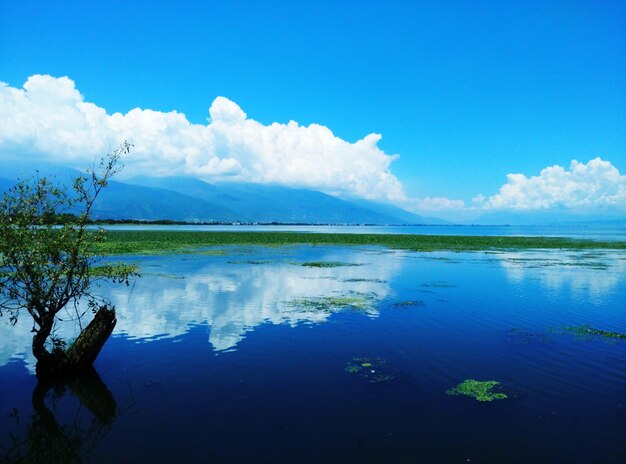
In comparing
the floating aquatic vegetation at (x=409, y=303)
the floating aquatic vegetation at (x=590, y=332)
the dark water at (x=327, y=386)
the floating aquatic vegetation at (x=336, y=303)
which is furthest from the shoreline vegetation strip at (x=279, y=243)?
the floating aquatic vegetation at (x=590, y=332)

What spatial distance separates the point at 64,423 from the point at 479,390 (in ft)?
41.6

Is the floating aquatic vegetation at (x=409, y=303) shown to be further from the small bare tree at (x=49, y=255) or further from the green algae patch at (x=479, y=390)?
the small bare tree at (x=49, y=255)

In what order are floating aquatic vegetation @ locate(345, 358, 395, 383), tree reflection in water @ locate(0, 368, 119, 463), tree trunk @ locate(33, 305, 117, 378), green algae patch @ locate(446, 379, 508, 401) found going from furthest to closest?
floating aquatic vegetation @ locate(345, 358, 395, 383) → tree trunk @ locate(33, 305, 117, 378) → green algae patch @ locate(446, 379, 508, 401) → tree reflection in water @ locate(0, 368, 119, 463)

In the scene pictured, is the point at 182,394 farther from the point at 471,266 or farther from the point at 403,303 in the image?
the point at 471,266

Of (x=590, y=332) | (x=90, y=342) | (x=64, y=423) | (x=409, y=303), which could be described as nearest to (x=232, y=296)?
(x=409, y=303)

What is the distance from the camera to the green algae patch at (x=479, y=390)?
1316cm

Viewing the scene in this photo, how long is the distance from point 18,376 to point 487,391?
16.3 metres

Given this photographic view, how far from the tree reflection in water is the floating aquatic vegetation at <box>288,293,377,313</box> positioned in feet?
45.3

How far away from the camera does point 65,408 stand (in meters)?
12.4

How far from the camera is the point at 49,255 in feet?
49.3

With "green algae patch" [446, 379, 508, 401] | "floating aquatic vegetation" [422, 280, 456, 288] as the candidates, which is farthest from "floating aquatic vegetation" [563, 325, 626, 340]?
"floating aquatic vegetation" [422, 280, 456, 288]

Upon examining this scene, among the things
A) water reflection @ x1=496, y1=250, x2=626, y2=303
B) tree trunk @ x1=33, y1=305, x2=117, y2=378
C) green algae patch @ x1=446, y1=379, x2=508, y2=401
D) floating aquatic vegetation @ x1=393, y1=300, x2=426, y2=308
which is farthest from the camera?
water reflection @ x1=496, y1=250, x2=626, y2=303

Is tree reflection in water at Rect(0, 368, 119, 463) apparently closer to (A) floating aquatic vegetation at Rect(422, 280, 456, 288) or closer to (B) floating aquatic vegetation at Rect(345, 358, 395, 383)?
(B) floating aquatic vegetation at Rect(345, 358, 395, 383)

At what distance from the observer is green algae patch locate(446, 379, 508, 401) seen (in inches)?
518
